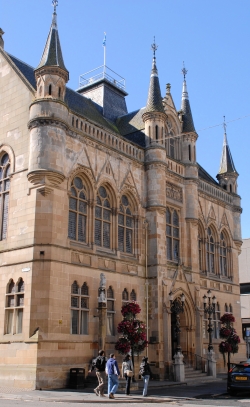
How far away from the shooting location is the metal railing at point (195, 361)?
30484mm

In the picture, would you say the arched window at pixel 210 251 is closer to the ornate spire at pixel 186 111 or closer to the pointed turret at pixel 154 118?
the ornate spire at pixel 186 111

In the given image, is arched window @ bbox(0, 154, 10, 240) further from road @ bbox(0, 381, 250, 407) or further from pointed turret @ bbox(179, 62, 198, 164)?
pointed turret @ bbox(179, 62, 198, 164)

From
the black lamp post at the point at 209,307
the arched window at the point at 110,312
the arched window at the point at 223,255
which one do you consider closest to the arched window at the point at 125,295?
the arched window at the point at 110,312

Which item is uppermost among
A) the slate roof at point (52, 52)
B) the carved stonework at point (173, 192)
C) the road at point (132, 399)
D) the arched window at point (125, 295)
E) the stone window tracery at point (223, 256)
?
the slate roof at point (52, 52)

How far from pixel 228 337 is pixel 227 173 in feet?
45.1

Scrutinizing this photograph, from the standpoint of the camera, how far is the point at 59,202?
76.9 ft

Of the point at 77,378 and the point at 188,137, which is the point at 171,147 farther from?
the point at 77,378

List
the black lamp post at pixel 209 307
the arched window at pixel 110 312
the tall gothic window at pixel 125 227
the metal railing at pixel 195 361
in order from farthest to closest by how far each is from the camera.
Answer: the black lamp post at pixel 209 307, the metal railing at pixel 195 361, the tall gothic window at pixel 125 227, the arched window at pixel 110 312

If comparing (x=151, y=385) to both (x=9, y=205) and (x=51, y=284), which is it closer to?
(x=51, y=284)

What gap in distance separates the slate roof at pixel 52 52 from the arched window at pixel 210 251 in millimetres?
17629

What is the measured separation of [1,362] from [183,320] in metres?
13.0

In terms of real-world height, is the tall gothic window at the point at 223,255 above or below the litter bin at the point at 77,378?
above

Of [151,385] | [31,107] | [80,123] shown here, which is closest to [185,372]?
[151,385]

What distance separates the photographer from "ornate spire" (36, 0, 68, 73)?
24.8m
